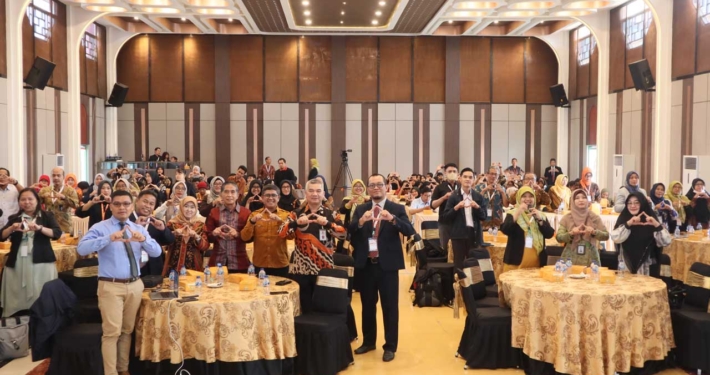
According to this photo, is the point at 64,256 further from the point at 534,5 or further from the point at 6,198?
the point at 534,5

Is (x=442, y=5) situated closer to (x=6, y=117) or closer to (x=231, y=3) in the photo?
(x=231, y=3)

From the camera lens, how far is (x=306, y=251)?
6180mm

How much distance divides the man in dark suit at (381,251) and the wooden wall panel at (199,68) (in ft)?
54.3

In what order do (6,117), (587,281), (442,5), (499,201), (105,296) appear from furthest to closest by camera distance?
(442,5), (6,117), (499,201), (587,281), (105,296)

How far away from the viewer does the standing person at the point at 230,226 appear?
21.0 feet

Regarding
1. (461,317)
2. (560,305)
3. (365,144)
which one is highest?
(365,144)

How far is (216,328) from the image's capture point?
5.24 m

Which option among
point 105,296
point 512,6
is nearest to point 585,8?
point 512,6

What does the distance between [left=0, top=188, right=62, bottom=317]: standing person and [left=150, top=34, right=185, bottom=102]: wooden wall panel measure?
15.5 meters

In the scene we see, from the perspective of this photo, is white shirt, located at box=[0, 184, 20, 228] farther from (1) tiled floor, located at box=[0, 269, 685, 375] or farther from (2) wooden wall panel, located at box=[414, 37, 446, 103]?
(2) wooden wall panel, located at box=[414, 37, 446, 103]

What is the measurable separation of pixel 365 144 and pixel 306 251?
52.7 ft

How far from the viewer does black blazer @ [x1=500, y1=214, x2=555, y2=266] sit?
7.04m

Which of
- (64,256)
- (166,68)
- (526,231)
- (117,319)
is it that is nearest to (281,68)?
(166,68)

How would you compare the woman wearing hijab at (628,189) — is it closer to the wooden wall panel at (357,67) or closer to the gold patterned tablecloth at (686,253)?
the gold patterned tablecloth at (686,253)
